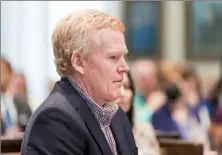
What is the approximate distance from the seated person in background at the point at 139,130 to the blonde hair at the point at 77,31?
1011 mm

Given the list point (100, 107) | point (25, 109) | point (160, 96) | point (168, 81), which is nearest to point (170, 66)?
point (168, 81)

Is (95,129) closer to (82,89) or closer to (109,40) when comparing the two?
(82,89)

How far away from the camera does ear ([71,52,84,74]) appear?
1.93 m

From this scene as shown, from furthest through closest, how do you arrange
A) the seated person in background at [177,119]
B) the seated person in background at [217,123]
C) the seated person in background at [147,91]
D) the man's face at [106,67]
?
the seated person in background at [147,91] < the seated person in background at [177,119] < the seated person in background at [217,123] < the man's face at [106,67]

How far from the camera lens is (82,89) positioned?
1970 mm

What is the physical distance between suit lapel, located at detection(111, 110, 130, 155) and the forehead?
0.26 meters

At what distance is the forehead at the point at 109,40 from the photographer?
6.32 ft

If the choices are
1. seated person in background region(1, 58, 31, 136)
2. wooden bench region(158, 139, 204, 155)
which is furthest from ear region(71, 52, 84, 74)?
seated person in background region(1, 58, 31, 136)

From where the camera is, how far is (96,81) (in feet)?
6.41

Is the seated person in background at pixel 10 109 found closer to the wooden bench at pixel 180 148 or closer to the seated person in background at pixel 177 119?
the wooden bench at pixel 180 148

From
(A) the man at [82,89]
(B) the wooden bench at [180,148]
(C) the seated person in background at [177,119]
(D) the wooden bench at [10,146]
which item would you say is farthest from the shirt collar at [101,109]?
(C) the seated person in background at [177,119]

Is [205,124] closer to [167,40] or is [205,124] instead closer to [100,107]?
[167,40]

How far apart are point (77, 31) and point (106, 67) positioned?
145 millimetres

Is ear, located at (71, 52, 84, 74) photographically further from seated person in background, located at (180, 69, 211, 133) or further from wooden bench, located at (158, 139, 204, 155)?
seated person in background, located at (180, 69, 211, 133)
